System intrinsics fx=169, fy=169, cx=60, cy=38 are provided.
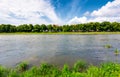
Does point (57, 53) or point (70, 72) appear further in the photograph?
point (57, 53)

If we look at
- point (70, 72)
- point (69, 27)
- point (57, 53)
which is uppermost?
point (69, 27)

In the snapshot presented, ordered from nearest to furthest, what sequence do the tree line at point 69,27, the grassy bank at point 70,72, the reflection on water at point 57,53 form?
1. the grassy bank at point 70,72
2. the reflection on water at point 57,53
3. the tree line at point 69,27

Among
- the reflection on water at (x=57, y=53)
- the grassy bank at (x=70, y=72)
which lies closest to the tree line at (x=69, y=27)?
the reflection on water at (x=57, y=53)

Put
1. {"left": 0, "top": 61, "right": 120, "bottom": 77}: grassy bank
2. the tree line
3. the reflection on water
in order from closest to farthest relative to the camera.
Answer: {"left": 0, "top": 61, "right": 120, "bottom": 77}: grassy bank < the reflection on water < the tree line

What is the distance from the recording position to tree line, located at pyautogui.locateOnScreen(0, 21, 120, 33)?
137 m

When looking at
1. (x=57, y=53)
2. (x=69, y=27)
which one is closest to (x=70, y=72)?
(x=57, y=53)

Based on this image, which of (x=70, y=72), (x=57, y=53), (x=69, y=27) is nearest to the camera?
(x=70, y=72)

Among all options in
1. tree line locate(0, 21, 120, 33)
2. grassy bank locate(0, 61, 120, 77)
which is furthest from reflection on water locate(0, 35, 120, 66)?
tree line locate(0, 21, 120, 33)

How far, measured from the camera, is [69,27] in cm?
14600

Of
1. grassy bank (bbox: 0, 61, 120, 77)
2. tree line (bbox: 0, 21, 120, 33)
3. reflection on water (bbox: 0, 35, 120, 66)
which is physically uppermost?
tree line (bbox: 0, 21, 120, 33)

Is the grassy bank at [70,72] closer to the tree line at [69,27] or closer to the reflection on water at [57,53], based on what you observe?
the reflection on water at [57,53]

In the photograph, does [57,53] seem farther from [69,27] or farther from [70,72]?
[69,27]

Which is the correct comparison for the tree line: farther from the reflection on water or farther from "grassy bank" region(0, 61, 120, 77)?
"grassy bank" region(0, 61, 120, 77)

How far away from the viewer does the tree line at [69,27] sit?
137 meters
